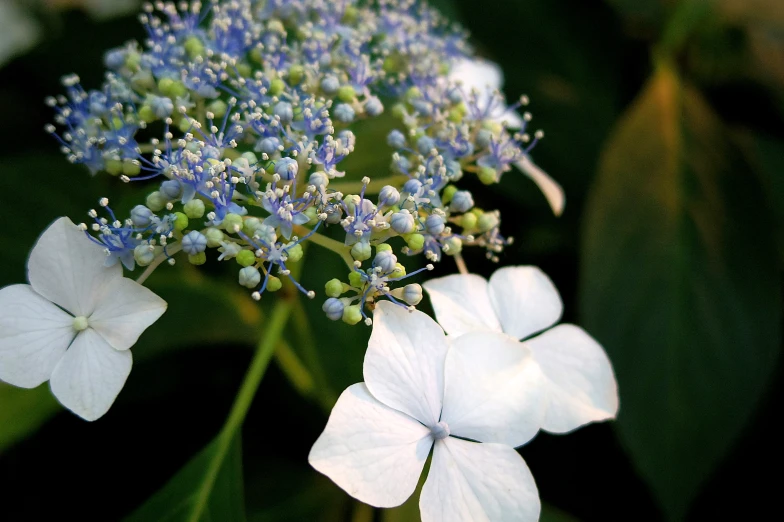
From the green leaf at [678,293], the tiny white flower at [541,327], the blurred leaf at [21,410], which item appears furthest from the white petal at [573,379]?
the blurred leaf at [21,410]

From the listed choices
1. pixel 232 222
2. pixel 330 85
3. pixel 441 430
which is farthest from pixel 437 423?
pixel 330 85

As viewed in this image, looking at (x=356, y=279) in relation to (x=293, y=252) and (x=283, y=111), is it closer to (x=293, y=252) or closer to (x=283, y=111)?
(x=293, y=252)

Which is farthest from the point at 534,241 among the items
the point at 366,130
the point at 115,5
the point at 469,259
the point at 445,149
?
the point at 115,5

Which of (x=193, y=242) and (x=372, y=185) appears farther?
(x=372, y=185)

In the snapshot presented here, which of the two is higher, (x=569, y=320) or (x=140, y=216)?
(x=140, y=216)

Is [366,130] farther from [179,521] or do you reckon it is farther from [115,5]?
[115,5]

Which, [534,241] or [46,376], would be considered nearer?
[46,376]

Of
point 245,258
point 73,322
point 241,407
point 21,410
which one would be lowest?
point 21,410
